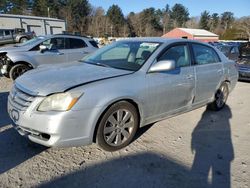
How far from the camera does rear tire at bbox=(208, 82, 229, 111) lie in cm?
552

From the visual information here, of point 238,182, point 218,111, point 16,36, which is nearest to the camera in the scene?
point 238,182

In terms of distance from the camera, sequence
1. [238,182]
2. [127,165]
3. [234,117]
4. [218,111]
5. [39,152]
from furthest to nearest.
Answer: [218,111] < [234,117] < [39,152] < [127,165] < [238,182]

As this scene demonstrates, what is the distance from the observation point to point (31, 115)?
301 centimetres

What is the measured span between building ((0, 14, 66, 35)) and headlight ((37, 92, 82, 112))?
40.6 m

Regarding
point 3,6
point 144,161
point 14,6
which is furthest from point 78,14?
point 144,161

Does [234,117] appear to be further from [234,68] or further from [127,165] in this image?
[127,165]

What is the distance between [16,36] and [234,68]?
24.3 metres

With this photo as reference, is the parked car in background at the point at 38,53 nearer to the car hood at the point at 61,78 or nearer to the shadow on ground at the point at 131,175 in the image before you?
the car hood at the point at 61,78

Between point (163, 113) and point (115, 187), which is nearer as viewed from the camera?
point (115, 187)

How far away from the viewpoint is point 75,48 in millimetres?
8828

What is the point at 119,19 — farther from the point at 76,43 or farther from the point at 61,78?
the point at 61,78

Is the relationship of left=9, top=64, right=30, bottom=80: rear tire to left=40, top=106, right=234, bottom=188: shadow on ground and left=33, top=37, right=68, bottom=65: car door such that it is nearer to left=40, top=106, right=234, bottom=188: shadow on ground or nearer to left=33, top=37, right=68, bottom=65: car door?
left=33, top=37, right=68, bottom=65: car door

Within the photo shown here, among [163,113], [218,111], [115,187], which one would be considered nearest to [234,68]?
[218,111]

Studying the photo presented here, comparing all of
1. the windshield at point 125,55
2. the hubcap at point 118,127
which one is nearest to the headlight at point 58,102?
the hubcap at point 118,127
